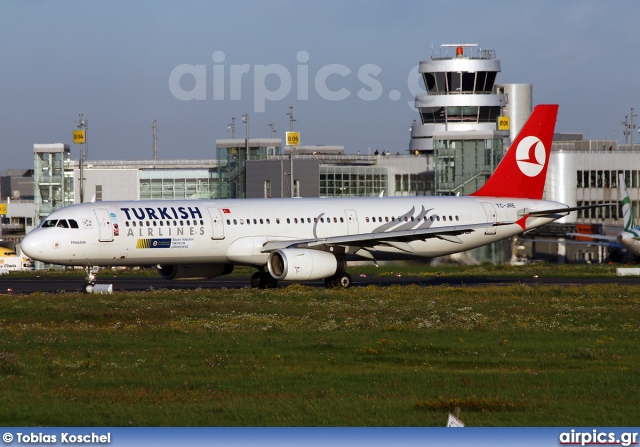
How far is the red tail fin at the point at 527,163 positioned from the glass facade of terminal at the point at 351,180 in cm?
4843

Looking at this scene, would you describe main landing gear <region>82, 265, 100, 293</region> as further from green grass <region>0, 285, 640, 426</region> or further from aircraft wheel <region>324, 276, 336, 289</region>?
aircraft wheel <region>324, 276, 336, 289</region>

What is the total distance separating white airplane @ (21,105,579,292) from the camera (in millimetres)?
38562

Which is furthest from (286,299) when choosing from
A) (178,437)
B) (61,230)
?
(178,437)

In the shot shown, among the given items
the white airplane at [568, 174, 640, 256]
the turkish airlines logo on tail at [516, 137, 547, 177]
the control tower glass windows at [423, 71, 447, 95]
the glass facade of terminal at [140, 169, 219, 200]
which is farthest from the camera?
the glass facade of terminal at [140, 169, 219, 200]

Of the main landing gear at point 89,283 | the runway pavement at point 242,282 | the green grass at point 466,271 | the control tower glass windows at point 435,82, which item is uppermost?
the control tower glass windows at point 435,82

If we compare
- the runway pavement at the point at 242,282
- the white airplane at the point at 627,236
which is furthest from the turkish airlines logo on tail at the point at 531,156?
the white airplane at the point at 627,236

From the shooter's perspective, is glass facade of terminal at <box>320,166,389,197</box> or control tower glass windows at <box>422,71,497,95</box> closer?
glass facade of terminal at <box>320,166,389,197</box>

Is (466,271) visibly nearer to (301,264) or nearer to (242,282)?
(242,282)

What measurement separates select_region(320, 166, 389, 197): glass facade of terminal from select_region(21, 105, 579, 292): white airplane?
49247 millimetres

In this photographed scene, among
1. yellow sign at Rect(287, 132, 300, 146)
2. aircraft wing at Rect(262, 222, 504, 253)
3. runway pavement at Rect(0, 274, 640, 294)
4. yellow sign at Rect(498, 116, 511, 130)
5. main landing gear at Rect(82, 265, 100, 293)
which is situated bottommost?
runway pavement at Rect(0, 274, 640, 294)

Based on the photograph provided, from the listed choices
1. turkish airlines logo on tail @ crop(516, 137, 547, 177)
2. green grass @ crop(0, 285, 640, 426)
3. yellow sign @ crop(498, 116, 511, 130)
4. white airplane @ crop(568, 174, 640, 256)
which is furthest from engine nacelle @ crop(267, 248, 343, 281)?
yellow sign @ crop(498, 116, 511, 130)

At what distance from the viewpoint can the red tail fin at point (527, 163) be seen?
4688cm

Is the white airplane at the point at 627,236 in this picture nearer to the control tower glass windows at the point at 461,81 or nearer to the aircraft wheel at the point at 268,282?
the aircraft wheel at the point at 268,282

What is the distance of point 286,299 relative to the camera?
114 feet
